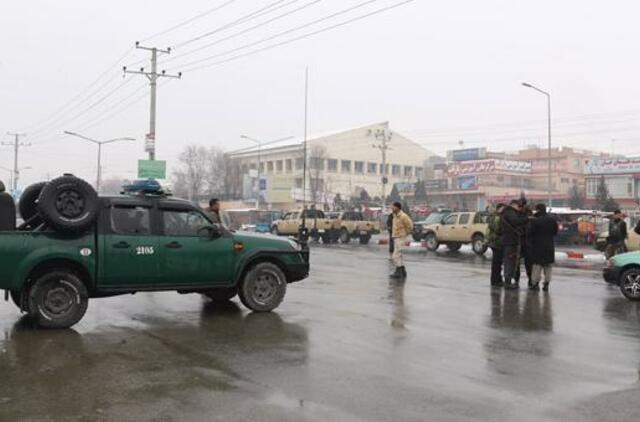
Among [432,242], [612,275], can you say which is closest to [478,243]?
[432,242]

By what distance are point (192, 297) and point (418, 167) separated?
12532 cm

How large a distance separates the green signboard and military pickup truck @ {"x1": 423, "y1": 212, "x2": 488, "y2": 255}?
45.5ft

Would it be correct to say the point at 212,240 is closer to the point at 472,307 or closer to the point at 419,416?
the point at 472,307

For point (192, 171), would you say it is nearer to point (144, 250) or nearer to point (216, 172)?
point (216, 172)

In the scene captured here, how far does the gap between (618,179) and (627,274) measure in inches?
2659

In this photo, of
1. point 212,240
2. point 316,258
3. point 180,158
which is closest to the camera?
point 212,240

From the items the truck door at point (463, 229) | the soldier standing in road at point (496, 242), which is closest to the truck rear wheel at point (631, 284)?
the soldier standing in road at point (496, 242)

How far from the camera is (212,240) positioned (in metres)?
10.1

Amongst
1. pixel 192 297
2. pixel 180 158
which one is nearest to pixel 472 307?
pixel 192 297

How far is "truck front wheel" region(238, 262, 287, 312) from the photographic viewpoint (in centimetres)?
1038

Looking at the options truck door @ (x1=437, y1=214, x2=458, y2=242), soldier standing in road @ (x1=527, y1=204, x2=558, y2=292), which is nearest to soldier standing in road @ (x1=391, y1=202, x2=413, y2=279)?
soldier standing in road @ (x1=527, y1=204, x2=558, y2=292)

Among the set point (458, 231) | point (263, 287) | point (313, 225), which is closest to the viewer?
point (263, 287)

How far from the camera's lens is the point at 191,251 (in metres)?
9.84

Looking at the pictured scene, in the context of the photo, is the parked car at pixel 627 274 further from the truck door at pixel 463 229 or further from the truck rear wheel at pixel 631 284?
the truck door at pixel 463 229
